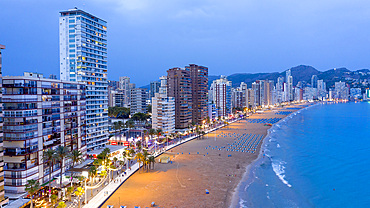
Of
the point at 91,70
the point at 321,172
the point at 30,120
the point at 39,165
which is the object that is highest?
the point at 91,70

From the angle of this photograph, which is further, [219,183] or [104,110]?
[104,110]

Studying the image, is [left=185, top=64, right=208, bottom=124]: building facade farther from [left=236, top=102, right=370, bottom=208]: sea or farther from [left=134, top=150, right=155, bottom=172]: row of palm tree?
→ [left=134, top=150, right=155, bottom=172]: row of palm tree

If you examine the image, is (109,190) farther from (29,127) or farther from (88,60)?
(88,60)

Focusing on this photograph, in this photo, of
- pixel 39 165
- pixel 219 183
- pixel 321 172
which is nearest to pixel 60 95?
pixel 39 165

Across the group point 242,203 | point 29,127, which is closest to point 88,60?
point 29,127

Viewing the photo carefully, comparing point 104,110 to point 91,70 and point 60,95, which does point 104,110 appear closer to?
point 91,70

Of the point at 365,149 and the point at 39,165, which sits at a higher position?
the point at 39,165

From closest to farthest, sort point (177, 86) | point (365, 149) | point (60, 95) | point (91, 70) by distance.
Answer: point (60, 95)
point (91, 70)
point (365, 149)
point (177, 86)

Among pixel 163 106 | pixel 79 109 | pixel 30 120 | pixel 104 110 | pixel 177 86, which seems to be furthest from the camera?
pixel 177 86

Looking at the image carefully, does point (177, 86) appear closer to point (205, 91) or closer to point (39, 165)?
point (205, 91)

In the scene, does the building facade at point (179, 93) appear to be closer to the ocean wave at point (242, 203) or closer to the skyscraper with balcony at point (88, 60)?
the skyscraper with balcony at point (88, 60)
